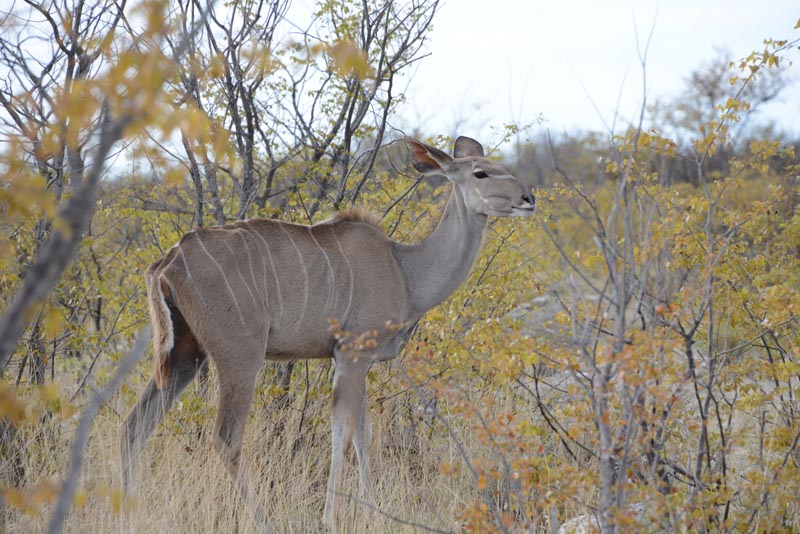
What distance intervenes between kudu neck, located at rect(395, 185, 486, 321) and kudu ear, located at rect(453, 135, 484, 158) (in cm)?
39

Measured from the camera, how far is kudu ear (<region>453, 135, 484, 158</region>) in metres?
4.94

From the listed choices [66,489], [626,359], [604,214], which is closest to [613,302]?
[626,359]

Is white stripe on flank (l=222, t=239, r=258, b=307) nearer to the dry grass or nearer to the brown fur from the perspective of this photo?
the brown fur

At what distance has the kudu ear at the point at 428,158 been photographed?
454 cm

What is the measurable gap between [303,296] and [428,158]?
43.5 inches

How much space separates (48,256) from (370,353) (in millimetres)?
2843

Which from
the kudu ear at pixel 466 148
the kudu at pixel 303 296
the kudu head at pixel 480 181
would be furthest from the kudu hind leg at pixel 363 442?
the kudu ear at pixel 466 148

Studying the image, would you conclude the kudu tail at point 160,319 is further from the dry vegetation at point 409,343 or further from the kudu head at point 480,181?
the kudu head at point 480,181

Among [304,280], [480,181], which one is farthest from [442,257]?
[304,280]

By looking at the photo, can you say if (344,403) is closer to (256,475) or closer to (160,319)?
(256,475)

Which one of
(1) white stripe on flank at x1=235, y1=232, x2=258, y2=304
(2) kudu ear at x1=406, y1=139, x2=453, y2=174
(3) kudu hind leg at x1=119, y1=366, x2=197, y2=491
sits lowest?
(3) kudu hind leg at x1=119, y1=366, x2=197, y2=491

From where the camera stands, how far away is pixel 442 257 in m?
4.53

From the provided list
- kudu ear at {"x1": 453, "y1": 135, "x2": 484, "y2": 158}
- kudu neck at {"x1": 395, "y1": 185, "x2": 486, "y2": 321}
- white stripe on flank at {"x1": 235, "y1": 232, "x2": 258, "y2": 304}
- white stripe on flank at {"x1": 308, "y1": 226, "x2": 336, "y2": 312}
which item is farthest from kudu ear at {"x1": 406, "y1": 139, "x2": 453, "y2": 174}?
white stripe on flank at {"x1": 235, "y1": 232, "x2": 258, "y2": 304}

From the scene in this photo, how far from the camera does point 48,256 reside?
1.35m
